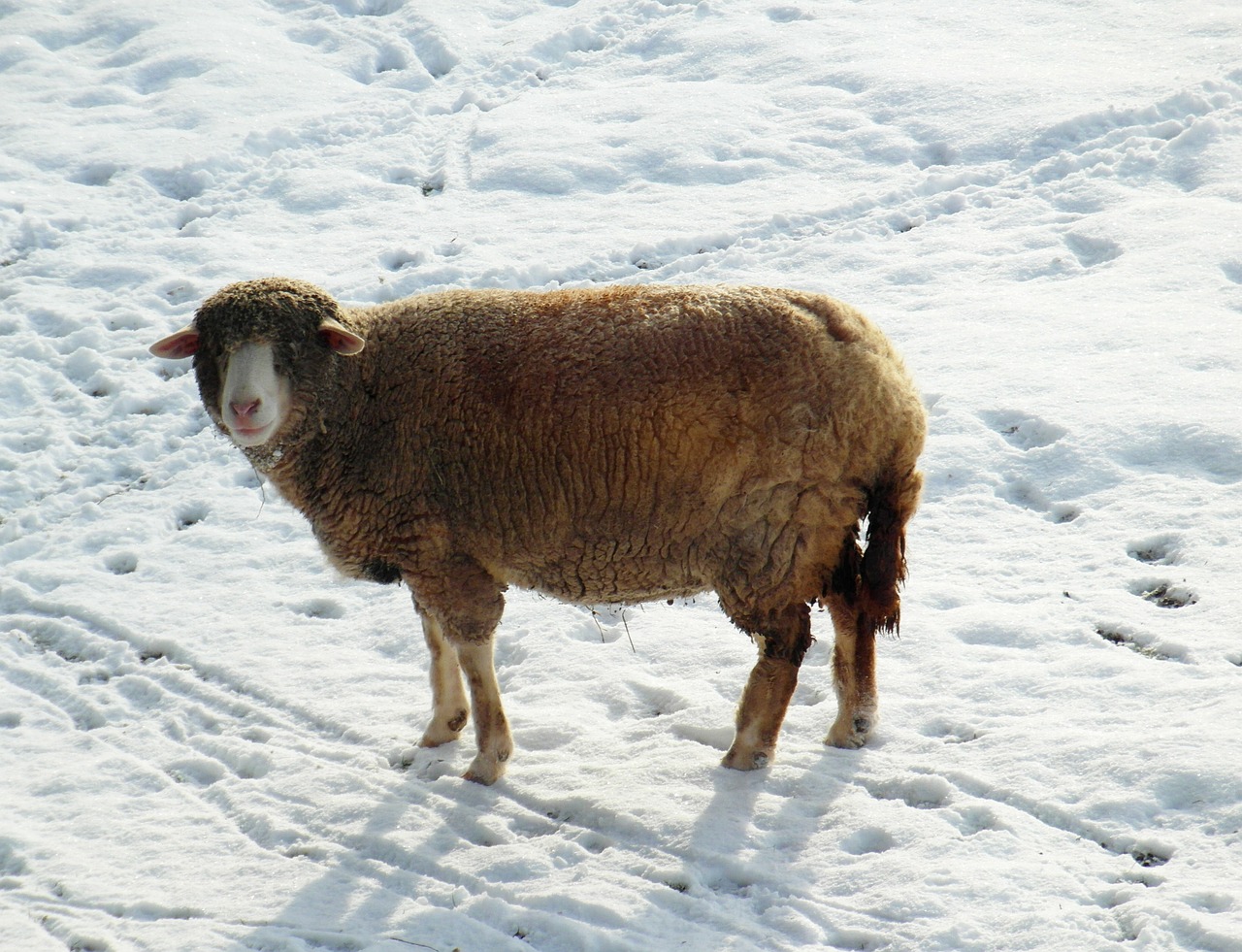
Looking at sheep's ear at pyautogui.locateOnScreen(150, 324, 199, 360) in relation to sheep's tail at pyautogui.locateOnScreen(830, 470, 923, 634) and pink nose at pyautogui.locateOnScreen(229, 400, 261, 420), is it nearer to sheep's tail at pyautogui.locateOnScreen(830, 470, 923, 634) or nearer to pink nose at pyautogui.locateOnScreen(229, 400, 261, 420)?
pink nose at pyautogui.locateOnScreen(229, 400, 261, 420)

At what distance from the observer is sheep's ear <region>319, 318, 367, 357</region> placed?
4.84 metres

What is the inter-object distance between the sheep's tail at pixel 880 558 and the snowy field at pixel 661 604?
24.2 inches

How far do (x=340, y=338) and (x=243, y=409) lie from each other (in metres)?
0.52

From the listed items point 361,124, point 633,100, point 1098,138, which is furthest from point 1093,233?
point 361,124

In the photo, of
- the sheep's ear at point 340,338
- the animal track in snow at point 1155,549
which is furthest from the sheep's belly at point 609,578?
the animal track in snow at point 1155,549

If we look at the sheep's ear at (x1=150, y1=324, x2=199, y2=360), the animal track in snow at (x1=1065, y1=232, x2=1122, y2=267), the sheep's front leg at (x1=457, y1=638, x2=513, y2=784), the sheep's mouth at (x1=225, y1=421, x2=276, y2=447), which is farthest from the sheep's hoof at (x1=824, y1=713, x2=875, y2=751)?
the animal track in snow at (x1=1065, y1=232, x2=1122, y2=267)

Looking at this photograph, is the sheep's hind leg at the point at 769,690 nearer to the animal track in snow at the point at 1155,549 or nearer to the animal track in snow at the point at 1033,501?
the animal track in snow at the point at 1155,549

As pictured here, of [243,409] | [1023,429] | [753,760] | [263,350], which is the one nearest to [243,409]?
[243,409]

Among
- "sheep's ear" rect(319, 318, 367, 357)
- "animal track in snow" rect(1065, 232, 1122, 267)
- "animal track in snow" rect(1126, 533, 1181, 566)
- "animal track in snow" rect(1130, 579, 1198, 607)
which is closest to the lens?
"sheep's ear" rect(319, 318, 367, 357)

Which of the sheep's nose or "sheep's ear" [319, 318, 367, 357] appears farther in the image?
"sheep's ear" [319, 318, 367, 357]

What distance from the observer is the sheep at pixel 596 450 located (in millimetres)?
4652

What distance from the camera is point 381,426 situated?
504 centimetres

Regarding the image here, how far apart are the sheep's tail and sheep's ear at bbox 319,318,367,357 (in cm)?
213

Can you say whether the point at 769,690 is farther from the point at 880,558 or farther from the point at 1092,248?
the point at 1092,248
